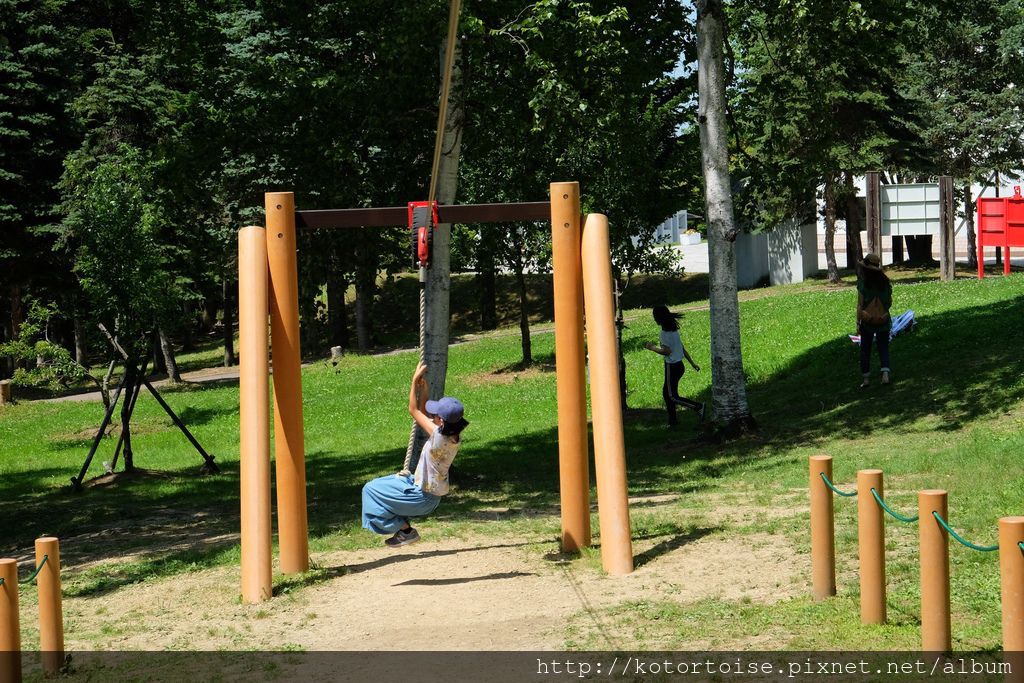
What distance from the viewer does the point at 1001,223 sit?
3034 centimetres

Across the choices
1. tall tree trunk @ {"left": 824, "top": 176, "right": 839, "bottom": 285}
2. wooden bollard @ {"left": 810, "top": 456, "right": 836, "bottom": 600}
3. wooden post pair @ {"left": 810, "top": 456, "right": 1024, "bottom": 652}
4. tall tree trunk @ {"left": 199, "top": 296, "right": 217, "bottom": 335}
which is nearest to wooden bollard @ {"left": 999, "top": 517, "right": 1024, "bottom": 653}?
wooden post pair @ {"left": 810, "top": 456, "right": 1024, "bottom": 652}

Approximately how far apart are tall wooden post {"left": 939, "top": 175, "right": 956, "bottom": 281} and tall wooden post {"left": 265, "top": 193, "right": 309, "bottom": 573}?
795 inches

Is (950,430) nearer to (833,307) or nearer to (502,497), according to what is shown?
(502,497)

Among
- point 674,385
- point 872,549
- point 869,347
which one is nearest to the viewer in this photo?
point 872,549

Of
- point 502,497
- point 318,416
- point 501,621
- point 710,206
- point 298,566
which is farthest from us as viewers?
point 318,416


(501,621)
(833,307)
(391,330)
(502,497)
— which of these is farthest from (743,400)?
(391,330)

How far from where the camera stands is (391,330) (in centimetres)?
4597

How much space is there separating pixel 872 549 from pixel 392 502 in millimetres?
4083

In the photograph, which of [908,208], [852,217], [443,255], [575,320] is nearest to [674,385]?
[443,255]

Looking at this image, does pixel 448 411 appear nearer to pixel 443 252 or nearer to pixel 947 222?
pixel 443 252

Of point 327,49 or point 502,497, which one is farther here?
point 327,49

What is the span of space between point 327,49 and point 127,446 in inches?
269

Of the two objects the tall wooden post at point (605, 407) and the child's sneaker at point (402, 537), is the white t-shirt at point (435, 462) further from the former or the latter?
the tall wooden post at point (605, 407)

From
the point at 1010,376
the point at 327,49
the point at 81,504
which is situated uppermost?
the point at 327,49
